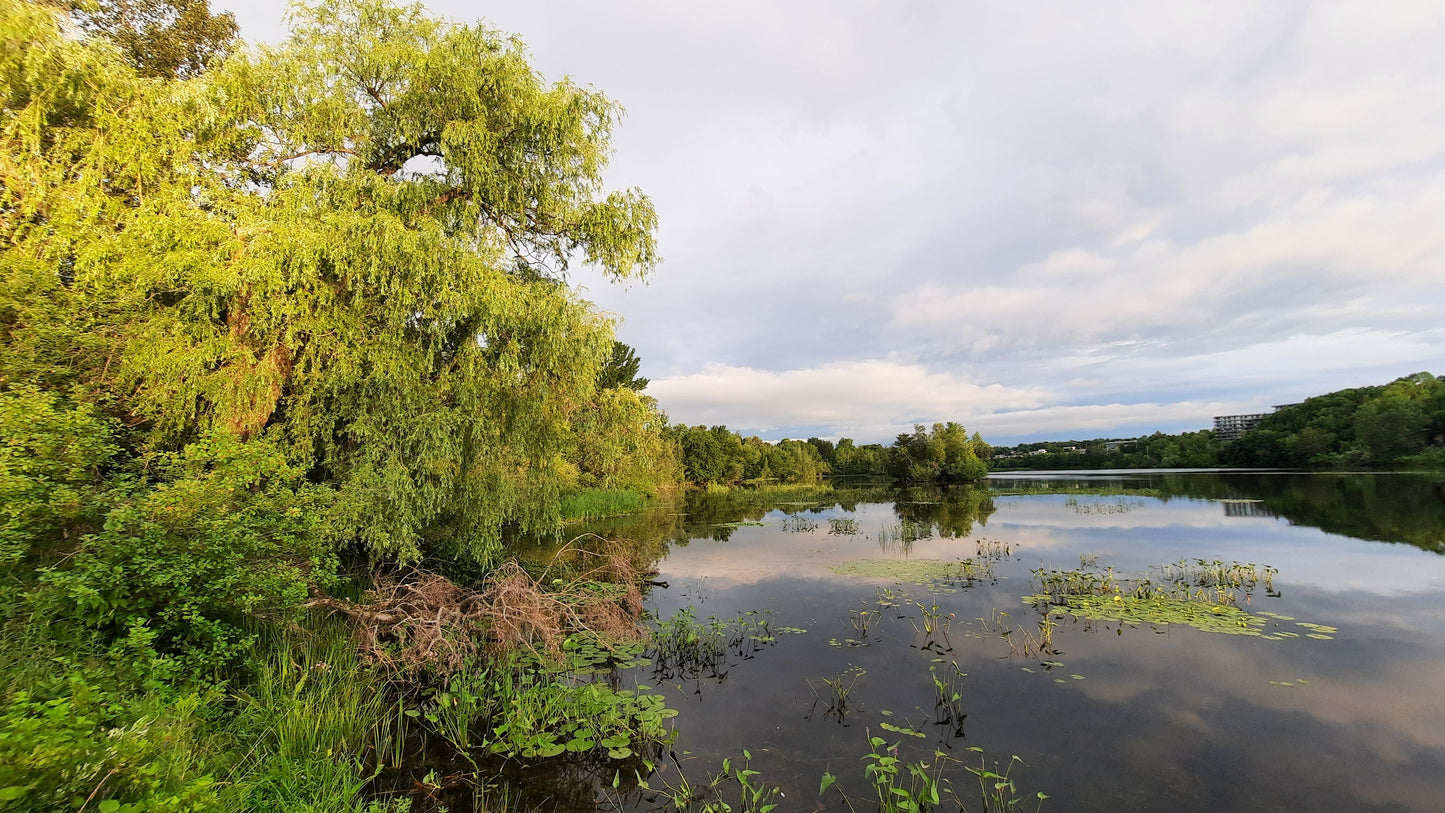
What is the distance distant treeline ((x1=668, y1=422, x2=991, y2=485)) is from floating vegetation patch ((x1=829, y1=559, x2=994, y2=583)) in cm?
3606

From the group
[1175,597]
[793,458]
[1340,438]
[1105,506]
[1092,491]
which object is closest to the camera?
[1175,597]

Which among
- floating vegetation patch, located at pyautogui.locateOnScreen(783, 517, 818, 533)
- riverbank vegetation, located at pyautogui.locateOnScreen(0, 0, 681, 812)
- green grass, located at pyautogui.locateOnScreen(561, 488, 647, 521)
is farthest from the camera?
green grass, located at pyautogui.locateOnScreen(561, 488, 647, 521)

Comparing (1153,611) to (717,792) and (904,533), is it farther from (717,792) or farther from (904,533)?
(904,533)

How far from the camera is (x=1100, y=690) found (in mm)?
6723

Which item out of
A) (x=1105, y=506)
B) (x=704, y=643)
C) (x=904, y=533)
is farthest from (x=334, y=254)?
(x=1105, y=506)

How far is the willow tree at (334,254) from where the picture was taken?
6.64 meters

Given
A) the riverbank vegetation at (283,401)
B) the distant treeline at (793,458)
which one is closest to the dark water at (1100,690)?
the riverbank vegetation at (283,401)

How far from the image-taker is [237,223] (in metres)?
7.55

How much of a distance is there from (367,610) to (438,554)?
6477mm

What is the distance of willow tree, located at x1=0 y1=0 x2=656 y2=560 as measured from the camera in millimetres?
6645

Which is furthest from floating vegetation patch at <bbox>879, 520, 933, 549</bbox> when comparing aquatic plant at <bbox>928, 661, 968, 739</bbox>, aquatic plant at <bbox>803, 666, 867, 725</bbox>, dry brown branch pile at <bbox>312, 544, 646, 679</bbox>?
dry brown branch pile at <bbox>312, 544, 646, 679</bbox>

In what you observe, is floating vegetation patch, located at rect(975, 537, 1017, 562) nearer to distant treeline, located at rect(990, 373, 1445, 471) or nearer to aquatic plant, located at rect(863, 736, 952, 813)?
aquatic plant, located at rect(863, 736, 952, 813)

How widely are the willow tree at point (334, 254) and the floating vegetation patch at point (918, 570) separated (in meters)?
8.52

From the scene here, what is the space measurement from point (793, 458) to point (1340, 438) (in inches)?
2665
